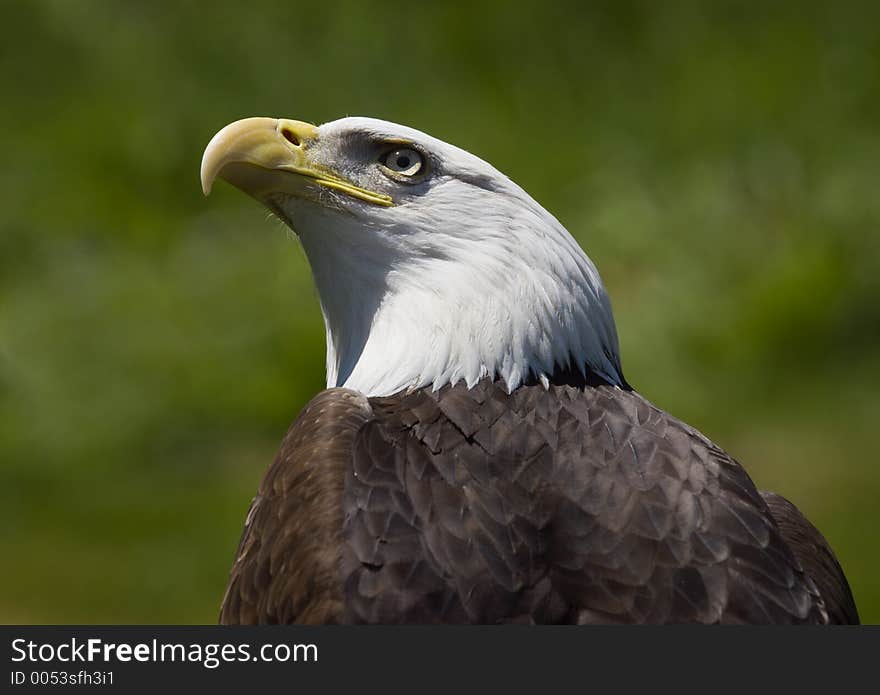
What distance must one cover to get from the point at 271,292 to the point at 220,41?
2.09m

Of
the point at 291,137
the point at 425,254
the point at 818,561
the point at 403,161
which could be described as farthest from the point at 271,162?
the point at 818,561

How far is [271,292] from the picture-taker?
313 inches

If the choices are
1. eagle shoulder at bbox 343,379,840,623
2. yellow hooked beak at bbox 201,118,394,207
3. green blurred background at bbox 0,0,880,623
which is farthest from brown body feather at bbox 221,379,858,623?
green blurred background at bbox 0,0,880,623

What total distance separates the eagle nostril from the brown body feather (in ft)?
2.10

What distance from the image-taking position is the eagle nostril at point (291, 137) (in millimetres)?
3447

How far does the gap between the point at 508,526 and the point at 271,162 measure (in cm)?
106

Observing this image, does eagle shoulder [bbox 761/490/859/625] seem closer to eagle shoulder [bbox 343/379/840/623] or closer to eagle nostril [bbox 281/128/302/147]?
eagle shoulder [bbox 343/379/840/623]

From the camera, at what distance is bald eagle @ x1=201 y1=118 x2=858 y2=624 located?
2.81 m

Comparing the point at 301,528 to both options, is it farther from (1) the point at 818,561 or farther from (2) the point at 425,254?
(1) the point at 818,561

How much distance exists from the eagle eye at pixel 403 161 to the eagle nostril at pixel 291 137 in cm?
20

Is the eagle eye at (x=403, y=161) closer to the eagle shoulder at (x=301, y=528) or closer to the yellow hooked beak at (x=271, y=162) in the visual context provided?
the yellow hooked beak at (x=271, y=162)

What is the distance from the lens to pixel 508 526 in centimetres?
288

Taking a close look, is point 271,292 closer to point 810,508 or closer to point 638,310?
point 638,310

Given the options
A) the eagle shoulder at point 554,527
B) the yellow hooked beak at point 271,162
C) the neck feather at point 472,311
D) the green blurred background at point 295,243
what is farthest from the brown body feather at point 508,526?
the green blurred background at point 295,243
